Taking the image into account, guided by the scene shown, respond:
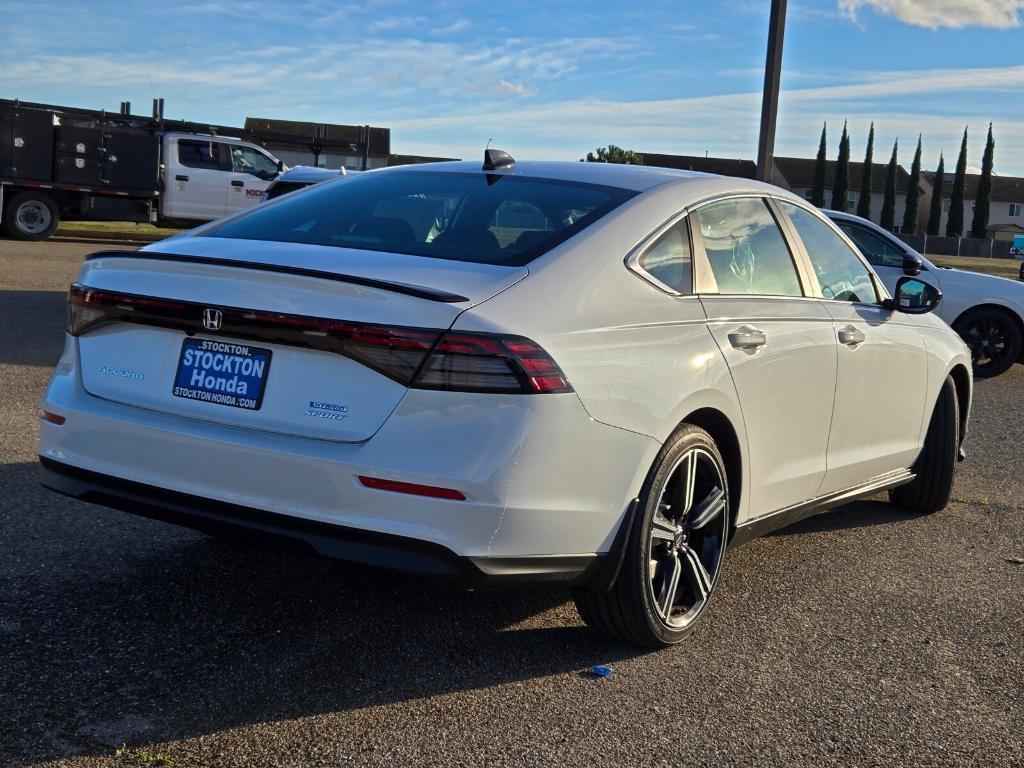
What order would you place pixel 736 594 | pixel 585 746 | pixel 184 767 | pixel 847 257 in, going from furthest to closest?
1. pixel 847 257
2. pixel 736 594
3. pixel 585 746
4. pixel 184 767

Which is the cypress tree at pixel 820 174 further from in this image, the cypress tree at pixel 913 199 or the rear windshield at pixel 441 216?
the rear windshield at pixel 441 216

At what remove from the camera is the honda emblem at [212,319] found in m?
3.51

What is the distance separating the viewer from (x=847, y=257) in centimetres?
561

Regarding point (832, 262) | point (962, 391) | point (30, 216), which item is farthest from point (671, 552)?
point (30, 216)

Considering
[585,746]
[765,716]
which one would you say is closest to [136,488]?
[585,746]

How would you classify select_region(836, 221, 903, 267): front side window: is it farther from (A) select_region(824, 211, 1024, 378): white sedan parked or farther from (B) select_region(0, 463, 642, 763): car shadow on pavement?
(B) select_region(0, 463, 642, 763): car shadow on pavement

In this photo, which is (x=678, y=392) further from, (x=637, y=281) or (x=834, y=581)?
(x=834, y=581)

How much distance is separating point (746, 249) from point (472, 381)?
1821 mm

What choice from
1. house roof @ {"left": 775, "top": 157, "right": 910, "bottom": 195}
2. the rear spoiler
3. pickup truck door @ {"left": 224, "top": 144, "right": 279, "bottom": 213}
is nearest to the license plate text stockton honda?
the rear spoiler

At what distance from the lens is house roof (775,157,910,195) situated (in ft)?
383

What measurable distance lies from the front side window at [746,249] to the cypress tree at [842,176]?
108782 millimetres

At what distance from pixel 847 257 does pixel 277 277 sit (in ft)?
A: 10.1

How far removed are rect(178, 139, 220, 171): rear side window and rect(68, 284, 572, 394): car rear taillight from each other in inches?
869

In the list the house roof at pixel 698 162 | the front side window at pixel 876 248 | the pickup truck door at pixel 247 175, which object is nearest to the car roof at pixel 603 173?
the front side window at pixel 876 248
